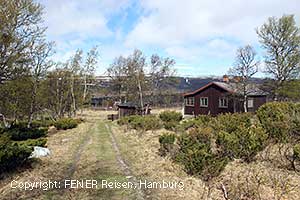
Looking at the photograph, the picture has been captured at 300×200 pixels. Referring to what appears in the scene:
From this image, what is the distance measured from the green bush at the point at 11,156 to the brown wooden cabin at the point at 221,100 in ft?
85.5

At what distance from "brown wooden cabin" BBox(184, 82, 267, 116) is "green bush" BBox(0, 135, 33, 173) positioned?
26075mm

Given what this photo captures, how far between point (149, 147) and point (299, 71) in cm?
2519

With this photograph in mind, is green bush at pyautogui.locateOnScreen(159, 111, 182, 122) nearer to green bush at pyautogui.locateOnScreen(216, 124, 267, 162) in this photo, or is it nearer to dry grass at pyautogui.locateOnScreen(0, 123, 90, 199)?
dry grass at pyautogui.locateOnScreen(0, 123, 90, 199)

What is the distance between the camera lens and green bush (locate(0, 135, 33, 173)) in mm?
8844

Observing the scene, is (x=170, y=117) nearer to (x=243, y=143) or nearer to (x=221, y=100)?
(x=221, y=100)

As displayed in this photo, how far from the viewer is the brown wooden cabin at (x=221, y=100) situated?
32906 millimetres

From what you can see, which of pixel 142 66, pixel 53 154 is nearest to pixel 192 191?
pixel 53 154

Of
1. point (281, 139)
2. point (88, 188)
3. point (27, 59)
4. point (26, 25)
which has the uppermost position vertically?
point (26, 25)

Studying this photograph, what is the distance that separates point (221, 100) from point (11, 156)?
2797cm

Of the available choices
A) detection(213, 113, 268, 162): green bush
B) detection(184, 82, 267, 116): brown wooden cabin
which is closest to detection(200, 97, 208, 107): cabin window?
detection(184, 82, 267, 116): brown wooden cabin

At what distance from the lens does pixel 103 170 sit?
9.66 m

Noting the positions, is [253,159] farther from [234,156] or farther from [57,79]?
[57,79]

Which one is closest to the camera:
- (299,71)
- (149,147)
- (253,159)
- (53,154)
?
(253,159)

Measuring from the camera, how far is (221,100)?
112 feet
